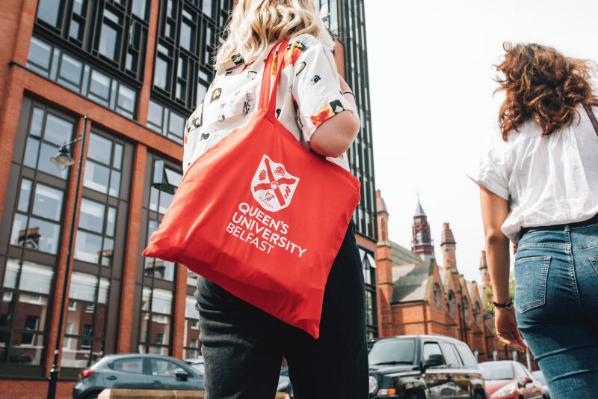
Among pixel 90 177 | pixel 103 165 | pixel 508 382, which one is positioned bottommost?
pixel 508 382

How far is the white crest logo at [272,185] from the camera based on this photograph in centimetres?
139

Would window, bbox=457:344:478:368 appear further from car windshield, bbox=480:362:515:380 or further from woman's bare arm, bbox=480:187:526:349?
woman's bare arm, bbox=480:187:526:349

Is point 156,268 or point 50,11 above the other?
point 50,11

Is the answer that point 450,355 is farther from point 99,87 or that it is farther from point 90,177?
point 99,87

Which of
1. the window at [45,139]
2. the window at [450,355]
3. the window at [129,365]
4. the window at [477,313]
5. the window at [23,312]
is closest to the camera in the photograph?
the window at [450,355]

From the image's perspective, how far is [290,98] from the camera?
62.1 inches

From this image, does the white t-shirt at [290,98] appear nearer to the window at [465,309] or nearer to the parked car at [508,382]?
the parked car at [508,382]

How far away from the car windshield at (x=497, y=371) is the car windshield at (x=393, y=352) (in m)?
4.87

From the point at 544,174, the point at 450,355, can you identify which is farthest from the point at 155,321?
the point at 544,174

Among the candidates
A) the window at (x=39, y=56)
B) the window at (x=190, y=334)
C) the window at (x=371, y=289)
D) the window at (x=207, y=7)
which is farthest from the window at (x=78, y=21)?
the window at (x=371, y=289)

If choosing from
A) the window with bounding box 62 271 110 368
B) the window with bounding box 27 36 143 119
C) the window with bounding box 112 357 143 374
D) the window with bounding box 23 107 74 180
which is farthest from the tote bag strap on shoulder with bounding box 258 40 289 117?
the window with bounding box 27 36 143 119

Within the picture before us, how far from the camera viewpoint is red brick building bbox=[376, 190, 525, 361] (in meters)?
49.9

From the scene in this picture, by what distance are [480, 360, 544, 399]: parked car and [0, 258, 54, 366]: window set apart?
15.3 metres

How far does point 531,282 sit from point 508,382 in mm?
11533
